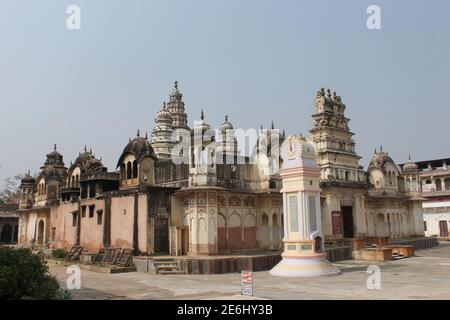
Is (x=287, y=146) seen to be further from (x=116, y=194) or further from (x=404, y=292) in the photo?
(x=116, y=194)

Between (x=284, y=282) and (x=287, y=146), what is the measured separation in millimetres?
6721

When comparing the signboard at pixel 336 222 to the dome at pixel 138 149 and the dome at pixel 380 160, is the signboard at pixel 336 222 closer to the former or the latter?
the dome at pixel 380 160

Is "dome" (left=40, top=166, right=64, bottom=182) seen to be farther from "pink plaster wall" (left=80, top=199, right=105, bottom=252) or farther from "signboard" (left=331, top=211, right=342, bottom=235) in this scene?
"signboard" (left=331, top=211, right=342, bottom=235)

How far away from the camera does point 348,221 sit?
33938mm

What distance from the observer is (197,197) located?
76.2 feet

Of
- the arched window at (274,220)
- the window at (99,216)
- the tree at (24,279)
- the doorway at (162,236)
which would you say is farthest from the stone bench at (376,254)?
the tree at (24,279)

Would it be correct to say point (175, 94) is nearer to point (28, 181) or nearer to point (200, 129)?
point (28, 181)

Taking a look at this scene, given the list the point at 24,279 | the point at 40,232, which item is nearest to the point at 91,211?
the point at 40,232

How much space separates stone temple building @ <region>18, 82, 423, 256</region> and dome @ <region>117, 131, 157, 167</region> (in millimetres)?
78

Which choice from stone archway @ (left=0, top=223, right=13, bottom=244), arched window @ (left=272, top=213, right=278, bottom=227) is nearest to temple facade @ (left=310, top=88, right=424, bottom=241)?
arched window @ (left=272, top=213, right=278, bottom=227)

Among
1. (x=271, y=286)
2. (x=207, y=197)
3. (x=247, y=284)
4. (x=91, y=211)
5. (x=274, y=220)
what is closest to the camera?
(x=247, y=284)

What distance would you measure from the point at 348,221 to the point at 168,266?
1847cm

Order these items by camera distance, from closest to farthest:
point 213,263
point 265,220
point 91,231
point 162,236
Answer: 1. point 213,263
2. point 162,236
3. point 265,220
4. point 91,231

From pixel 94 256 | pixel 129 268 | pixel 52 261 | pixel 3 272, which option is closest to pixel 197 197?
pixel 129 268
